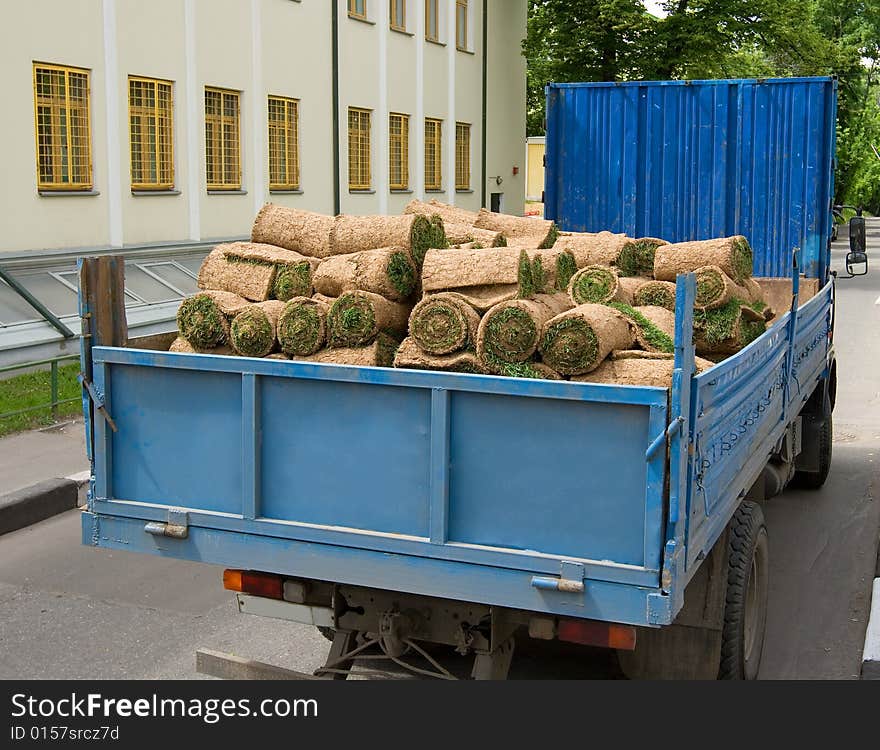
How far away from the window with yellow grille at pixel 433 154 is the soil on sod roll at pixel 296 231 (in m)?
23.3

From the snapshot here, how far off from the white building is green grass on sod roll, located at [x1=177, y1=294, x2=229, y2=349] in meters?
11.1

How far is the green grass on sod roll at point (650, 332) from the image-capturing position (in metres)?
5.49

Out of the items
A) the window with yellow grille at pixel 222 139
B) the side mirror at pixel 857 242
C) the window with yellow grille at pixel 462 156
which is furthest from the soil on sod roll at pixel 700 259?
the window with yellow grille at pixel 462 156

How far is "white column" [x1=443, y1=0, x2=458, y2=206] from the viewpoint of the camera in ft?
100

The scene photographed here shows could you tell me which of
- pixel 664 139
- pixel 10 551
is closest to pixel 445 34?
pixel 664 139

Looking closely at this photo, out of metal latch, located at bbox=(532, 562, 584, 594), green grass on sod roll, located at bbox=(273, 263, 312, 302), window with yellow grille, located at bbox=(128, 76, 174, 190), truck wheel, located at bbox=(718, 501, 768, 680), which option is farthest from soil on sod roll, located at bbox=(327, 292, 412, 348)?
window with yellow grille, located at bbox=(128, 76, 174, 190)

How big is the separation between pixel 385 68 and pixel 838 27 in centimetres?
4963

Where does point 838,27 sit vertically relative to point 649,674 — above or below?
above

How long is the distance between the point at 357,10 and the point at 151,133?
8.20 metres

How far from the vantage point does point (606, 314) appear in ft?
17.5

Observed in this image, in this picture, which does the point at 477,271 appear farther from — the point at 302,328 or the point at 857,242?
the point at 857,242

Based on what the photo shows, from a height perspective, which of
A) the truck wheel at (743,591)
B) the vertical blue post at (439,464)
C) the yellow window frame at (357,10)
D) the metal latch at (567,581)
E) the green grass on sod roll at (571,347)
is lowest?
the truck wheel at (743,591)

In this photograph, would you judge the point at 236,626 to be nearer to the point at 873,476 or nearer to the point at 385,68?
the point at 873,476

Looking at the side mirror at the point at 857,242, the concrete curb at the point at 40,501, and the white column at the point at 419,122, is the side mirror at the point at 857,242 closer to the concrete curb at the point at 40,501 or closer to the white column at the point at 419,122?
the concrete curb at the point at 40,501
